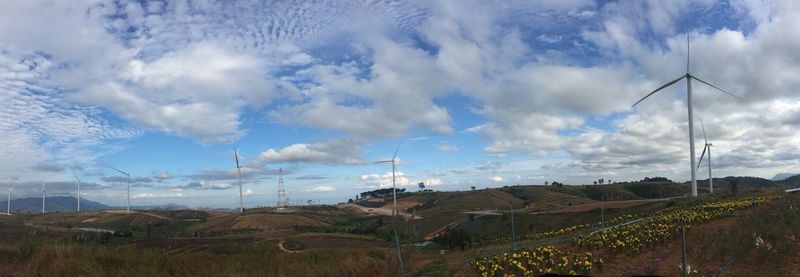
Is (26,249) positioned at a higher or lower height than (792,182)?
higher

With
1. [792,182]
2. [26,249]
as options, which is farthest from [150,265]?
[792,182]

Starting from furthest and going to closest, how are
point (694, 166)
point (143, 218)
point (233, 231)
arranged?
point (143, 218)
point (233, 231)
point (694, 166)

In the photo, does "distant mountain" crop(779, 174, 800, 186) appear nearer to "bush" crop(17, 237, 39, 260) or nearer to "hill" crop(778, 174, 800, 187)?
"hill" crop(778, 174, 800, 187)

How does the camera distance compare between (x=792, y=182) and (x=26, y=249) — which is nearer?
(x=26, y=249)

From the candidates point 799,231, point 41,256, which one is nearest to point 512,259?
point 799,231

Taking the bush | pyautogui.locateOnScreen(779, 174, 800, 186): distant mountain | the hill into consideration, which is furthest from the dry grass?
pyautogui.locateOnScreen(779, 174, 800, 186): distant mountain

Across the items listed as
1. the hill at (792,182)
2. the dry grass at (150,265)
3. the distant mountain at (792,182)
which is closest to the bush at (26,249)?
the dry grass at (150,265)

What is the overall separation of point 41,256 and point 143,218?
115 metres

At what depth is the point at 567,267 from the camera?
17.1m

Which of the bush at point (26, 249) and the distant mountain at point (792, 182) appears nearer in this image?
the bush at point (26, 249)

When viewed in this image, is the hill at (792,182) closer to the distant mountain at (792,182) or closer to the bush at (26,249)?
the distant mountain at (792,182)

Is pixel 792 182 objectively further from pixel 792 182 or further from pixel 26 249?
pixel 26 249

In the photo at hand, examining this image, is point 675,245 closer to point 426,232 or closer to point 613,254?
point 613,254

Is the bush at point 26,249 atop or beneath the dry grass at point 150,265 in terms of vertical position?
atop
